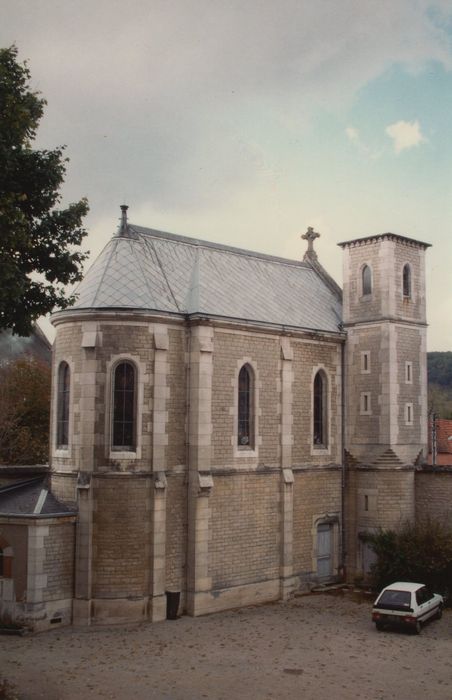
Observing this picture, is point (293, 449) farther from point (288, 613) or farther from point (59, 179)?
point (59, 179)

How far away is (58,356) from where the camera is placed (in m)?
26.2

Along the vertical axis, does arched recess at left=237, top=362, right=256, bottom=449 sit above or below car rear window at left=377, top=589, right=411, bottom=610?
above

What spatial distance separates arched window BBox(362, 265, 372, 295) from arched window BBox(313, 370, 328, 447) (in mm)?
3824

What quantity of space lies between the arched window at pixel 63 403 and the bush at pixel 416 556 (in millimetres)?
11813

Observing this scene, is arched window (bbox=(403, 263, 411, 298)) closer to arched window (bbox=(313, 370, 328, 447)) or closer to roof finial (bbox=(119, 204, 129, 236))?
arched window (bbox=(313, 370, 328, 447))

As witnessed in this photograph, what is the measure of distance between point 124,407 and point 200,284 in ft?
18.1

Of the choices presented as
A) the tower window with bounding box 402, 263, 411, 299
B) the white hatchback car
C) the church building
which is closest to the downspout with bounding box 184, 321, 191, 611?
the church building

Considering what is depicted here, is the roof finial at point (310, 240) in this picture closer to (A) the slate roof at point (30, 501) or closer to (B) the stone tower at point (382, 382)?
(B) the stone tower at point (382, 382)

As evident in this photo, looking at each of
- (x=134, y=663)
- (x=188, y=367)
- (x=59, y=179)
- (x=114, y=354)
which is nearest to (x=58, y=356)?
(x=114, y=354)

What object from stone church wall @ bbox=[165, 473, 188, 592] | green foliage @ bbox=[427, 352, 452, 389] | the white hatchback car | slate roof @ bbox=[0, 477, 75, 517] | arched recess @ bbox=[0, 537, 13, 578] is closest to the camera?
the white hatchback car

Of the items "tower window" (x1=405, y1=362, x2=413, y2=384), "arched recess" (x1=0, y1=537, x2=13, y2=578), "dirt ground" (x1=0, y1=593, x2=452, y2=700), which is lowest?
"dirt ground" (x1=0, y1=593, x2=452, y2=700)

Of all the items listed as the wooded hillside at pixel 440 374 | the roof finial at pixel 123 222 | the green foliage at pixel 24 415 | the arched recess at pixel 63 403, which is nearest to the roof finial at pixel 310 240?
the roof finial at pixel 123 222

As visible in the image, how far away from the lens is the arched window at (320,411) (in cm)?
3008

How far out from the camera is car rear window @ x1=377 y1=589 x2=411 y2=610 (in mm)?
22688
